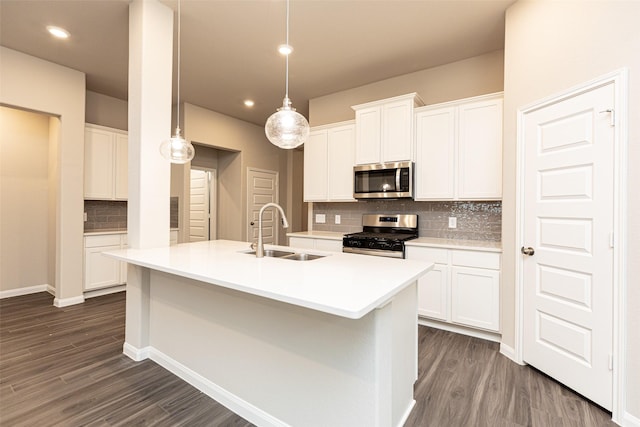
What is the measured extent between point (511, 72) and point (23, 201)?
6.15 meters

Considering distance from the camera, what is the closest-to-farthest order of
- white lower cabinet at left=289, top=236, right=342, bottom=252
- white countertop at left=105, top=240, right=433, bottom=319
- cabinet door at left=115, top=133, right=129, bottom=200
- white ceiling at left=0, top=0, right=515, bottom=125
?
white countertop at left=105, top=240, right=433, bottom=319 < white ceiling at left=0, top=0, right=515, bottom=125 < white lower cabinet at left=289, top=236, right=342, bottom=252 < cabinet door at left=115, top=133, right=129, bottom=200

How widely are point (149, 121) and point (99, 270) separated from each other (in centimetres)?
272

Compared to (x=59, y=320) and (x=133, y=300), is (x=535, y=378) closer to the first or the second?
(x=133, y=300)

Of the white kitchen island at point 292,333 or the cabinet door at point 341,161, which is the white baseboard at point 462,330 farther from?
the cabinet door at point 341,161

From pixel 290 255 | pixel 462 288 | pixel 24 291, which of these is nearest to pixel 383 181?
pixel 462 288

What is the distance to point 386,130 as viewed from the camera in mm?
3605

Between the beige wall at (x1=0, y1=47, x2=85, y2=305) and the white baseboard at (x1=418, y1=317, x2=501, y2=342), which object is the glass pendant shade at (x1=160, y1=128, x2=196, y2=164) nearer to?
the beige wall at (x1=0, y1=47, x2=85, y2=305)

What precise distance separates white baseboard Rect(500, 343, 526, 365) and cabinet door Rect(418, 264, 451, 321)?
1.72ft

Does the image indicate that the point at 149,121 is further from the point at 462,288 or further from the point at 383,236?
the point at 462,288

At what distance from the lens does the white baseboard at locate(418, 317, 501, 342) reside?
288 centimetres

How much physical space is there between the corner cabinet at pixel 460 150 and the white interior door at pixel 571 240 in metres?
0.64

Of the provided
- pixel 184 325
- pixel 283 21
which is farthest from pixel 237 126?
pixel 184 325

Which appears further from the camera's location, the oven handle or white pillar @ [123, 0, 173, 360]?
the oven handle

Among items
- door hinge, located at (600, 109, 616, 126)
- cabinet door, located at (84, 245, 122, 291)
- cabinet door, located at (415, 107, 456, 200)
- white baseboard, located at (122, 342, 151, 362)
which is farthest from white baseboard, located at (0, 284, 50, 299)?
door hinge, located at (600, 109, 616, 126)
